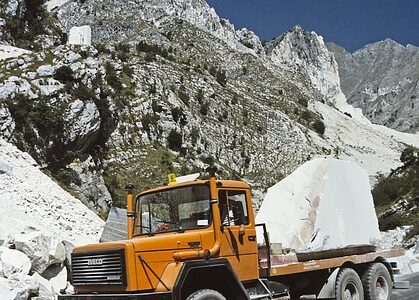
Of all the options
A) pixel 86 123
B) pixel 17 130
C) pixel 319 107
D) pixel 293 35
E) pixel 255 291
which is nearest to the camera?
pixel 255 291

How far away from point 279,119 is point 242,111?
18.1 feet

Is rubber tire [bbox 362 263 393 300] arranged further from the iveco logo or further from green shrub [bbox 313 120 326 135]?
green shrub [bbox 313 120 326 135]

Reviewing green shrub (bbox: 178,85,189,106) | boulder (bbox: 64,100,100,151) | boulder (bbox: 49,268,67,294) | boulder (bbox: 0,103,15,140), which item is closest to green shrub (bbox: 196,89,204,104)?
green shrub (bbox: 178,85,189,106)

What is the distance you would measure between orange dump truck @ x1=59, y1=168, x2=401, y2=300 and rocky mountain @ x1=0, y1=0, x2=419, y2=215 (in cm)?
2297

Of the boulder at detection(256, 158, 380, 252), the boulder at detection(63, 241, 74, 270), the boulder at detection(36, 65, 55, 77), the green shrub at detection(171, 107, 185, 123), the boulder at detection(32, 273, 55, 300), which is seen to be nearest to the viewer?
the boulder at detection(32, 273, 55, 300)

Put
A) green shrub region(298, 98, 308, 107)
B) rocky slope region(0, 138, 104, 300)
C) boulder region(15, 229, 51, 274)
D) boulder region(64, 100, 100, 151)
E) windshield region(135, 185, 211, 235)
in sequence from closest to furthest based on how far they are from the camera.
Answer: windshield region(135, 185, 211, 235) → rocky slope region(0, 138, 104, 300) → boulder region(15, 229, 51, 274) → boulder region(64, 100, 100, 151) → green shrub region(298, 98, 308, 107)

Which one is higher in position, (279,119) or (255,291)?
(279,119)

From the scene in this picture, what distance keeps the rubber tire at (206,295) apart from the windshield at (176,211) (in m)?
1.07

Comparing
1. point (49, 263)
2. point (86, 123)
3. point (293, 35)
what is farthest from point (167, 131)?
point (293, 35)

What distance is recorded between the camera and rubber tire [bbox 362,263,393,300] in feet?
36.9

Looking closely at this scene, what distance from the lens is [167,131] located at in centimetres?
4784

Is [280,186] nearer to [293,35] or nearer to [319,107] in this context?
[319,107]

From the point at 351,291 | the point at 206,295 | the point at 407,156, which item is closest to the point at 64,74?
the point at 351,291

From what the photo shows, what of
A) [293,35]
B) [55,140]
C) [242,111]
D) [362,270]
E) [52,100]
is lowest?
[362,270]
